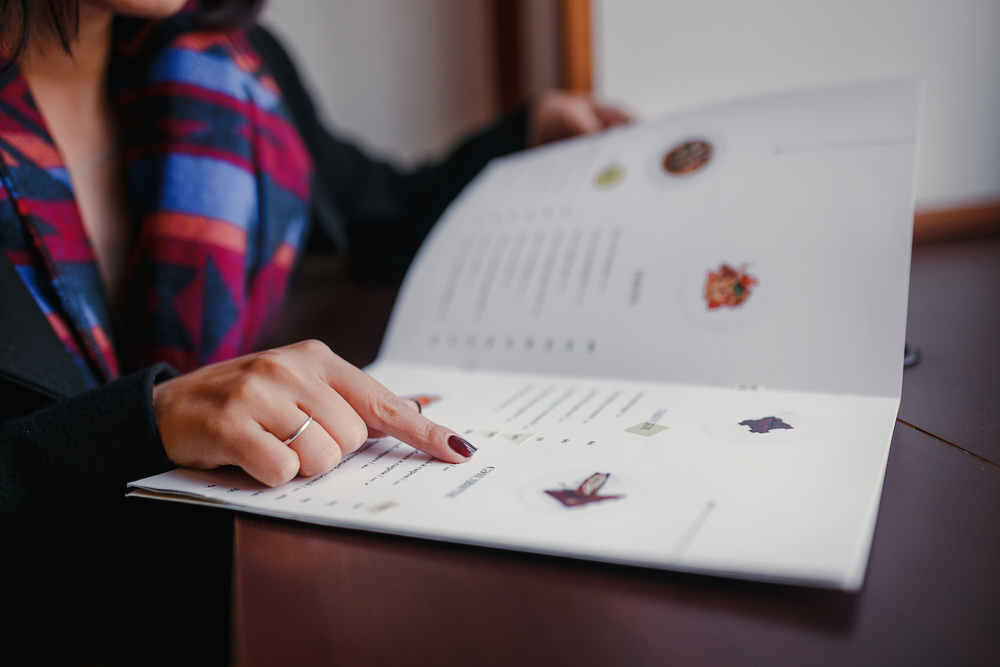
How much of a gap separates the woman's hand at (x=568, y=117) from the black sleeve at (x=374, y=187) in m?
0.03

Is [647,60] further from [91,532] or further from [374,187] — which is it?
[91,532]

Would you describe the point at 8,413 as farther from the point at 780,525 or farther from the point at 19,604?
the point at 780,525

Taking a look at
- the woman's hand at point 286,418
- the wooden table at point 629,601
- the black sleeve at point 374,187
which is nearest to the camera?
the wooden table at point 629,601

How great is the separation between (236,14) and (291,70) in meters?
0.12

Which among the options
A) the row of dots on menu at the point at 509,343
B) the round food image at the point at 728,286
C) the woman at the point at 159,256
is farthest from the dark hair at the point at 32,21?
the round food image at the point at 728,286

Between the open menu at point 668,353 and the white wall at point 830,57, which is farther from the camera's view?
the white wall at point 830,57

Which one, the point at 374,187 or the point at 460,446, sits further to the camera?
the point at 374,187

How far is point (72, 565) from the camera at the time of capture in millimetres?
285

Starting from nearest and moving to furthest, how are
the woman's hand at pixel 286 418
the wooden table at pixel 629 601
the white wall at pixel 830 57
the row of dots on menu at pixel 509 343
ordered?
1. the wooden table at pixel 629 601
2. the woman's hand at pixel 286 418
3. the row of dots on menu at pixel 509 343
4. the white wall at pixel 830 57

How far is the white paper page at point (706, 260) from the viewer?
0.33 metres

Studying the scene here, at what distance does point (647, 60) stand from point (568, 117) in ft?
0.49

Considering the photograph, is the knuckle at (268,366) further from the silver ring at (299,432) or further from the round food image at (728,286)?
the round food image at (728,286)

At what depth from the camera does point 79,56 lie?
541 mm

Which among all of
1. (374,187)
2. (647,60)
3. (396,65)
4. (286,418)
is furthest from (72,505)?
(396,65)
